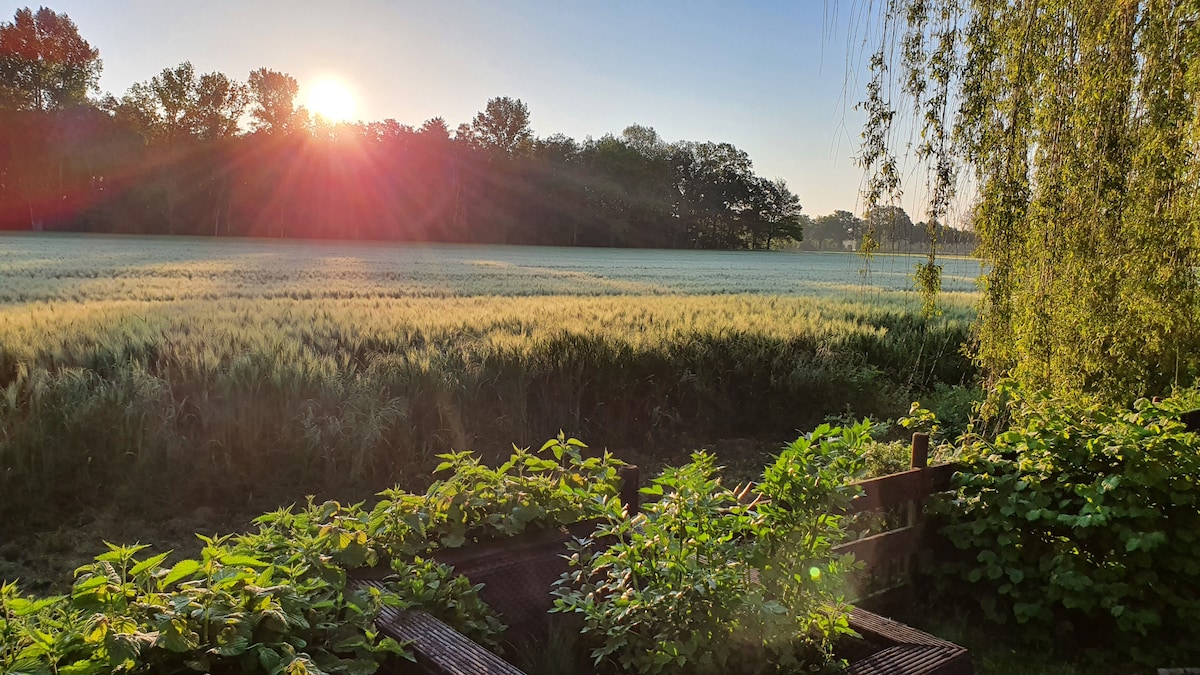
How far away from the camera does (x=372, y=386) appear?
6.18 meters

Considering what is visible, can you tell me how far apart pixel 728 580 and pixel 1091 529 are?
7.41 ft

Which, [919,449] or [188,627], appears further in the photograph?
[919,449]

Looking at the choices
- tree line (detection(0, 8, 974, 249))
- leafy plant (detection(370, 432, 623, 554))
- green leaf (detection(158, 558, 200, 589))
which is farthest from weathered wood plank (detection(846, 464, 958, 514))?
tree line (detection(0, 8, 974, 249))

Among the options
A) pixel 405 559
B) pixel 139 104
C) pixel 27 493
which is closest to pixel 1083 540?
pixel 405 559

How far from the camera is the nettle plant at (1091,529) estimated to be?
3.13m

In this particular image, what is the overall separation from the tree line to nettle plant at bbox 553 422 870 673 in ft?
212

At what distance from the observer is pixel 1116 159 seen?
428cm

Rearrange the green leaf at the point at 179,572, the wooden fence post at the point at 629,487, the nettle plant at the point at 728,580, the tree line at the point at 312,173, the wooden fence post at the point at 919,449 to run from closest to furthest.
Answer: the green leaf at the point at 179,572 → the nettle plant at the point at 728,580 → the wooden fence post at the point at 629,487 → the wooden fence post at the point at 919,449 → the tree line at the point at 312,173

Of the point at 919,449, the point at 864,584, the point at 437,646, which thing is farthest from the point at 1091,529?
the point at 437,646

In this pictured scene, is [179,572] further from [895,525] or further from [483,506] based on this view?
[895,525]

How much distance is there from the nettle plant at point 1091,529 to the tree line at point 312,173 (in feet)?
212

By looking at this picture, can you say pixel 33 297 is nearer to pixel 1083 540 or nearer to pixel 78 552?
pixel 78 552

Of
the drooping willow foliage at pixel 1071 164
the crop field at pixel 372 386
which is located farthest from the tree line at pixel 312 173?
the drooping willow foliage at pixel 1071 164

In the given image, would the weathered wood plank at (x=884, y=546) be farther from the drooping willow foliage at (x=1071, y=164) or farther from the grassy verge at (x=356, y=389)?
the grassy verge at (x=356, y=389)
